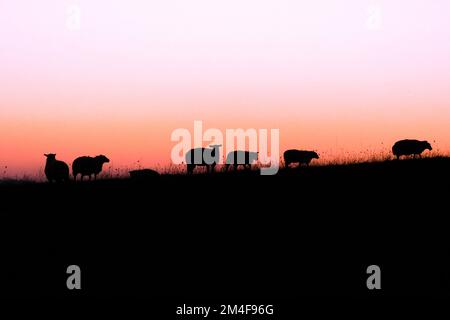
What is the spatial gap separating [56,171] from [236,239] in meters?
14.1

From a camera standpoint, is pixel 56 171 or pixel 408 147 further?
pixel 408 147

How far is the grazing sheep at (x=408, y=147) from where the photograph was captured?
29.8m

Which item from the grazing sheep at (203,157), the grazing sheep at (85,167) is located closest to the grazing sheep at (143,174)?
the grazing sheep at (85,167)

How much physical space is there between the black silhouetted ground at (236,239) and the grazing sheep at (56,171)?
4756 mm

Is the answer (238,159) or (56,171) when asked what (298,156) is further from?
(56,171)

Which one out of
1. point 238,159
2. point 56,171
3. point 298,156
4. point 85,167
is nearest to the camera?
point 56,171

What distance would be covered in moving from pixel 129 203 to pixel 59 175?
9.09 meters

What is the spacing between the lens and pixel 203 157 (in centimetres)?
3036

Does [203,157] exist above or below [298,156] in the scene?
below

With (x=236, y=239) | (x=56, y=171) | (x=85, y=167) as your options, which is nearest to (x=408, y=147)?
(x=85, y=167)

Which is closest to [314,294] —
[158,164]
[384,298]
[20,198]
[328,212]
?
[384,298]

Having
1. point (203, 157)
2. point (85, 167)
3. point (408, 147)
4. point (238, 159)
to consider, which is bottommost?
point (85, 167)

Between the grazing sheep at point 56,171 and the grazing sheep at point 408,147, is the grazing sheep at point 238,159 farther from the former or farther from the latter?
the grazing sheep at point 56,171
